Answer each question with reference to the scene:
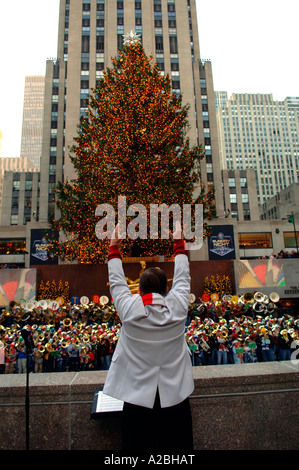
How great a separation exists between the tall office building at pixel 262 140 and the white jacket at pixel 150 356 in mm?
150703

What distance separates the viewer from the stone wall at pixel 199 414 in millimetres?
3246

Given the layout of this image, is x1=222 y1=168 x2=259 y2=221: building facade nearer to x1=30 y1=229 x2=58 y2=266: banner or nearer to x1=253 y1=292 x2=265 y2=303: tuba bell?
x1=30 y1=229 x2=58 y2=266: banner

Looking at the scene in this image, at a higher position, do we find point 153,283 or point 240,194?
point 240,194

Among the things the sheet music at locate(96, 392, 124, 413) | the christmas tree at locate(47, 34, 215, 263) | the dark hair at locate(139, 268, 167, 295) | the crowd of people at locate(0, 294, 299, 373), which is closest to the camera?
the dark hair at locate(139, 268, 167, 295)

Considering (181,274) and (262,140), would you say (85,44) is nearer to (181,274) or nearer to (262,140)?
(181,274)

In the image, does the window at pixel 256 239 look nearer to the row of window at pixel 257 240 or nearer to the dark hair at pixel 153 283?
the row of window at pixel 257 240

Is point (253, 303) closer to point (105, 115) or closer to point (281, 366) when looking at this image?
point (281, 366)

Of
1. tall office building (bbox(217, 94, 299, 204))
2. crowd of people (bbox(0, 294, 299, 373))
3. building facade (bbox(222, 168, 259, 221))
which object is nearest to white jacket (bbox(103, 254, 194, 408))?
crowd of people (bbox(0, 294, 299, 373))

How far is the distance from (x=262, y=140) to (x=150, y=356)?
170 meters

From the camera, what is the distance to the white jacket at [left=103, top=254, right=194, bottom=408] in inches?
86.1

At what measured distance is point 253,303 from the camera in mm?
16922

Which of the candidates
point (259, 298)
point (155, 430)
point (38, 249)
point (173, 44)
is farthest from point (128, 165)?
point (173, 44)

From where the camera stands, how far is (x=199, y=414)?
3.33 meters

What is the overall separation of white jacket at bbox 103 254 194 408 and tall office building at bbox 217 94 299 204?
151m
